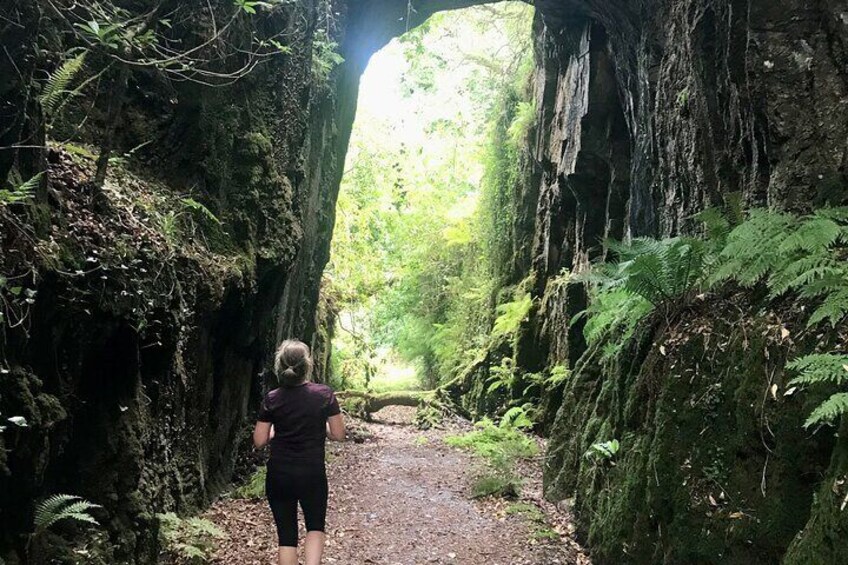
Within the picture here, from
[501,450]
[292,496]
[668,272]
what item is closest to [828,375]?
[668,272]

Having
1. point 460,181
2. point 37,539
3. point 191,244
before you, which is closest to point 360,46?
point 191,244

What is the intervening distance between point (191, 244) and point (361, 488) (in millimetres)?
4410

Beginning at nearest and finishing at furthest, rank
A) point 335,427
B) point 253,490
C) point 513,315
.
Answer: point 335,427 → point 253,490 → point 513,315

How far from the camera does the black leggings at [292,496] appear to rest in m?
4.35

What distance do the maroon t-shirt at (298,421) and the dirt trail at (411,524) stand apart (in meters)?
1.78

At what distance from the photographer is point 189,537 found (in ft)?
17.7

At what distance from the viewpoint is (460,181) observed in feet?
76.2

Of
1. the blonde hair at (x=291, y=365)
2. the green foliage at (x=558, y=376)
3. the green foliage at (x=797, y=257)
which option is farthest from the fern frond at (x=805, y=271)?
the green foliage at (x=558, y=376)

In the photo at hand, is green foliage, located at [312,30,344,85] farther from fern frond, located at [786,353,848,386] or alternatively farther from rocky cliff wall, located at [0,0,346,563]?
fern frond, located at [786,353,848,386]

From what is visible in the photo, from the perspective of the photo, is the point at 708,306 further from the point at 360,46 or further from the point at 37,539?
the point at 360,46

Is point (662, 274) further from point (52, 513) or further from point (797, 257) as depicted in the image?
point (52, 513)

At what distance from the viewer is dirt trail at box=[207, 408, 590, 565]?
591cm

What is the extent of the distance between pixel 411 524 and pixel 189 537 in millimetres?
2632

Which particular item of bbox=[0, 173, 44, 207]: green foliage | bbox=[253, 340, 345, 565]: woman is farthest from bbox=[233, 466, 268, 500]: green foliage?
bbox=[0, 173, 44, 207]: green foliage
